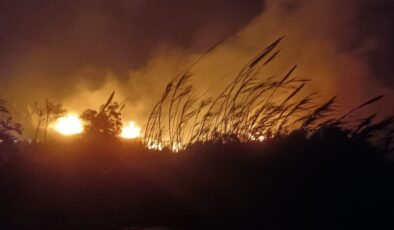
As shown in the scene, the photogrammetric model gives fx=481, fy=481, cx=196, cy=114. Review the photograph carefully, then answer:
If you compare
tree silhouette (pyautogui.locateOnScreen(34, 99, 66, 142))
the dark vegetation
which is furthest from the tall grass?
tree silhouette (pyautogui.locateOnScreen(34, 99, 66, 142))

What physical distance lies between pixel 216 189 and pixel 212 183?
9 cm

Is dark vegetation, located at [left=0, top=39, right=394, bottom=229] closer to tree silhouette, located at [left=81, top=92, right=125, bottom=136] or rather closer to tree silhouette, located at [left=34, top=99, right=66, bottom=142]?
tree silhouette, located at [left=81, top=92, right=125, bottom=136]

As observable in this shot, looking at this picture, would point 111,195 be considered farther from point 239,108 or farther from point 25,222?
point 239,108

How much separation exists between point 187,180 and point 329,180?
109 centimetres

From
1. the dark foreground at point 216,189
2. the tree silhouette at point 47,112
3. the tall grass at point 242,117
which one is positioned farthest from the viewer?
the tree silhouette at point 47,112

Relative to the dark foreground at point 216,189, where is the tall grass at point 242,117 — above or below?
above

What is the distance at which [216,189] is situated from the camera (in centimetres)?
357

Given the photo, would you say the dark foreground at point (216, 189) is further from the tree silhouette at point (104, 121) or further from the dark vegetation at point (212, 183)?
the tree silhouette at point (104, 121)

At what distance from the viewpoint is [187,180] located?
12.5 ft

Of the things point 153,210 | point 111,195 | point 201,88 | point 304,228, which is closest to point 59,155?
point 111,195

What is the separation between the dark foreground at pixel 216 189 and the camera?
334 centimetres

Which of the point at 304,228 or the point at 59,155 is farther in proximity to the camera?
the point at 59,155

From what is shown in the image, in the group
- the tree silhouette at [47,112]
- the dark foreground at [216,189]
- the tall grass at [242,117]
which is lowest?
the dark foreground at [216,189]

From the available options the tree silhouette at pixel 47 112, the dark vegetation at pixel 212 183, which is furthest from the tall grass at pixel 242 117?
the tree silhouette at pixel 47 112
